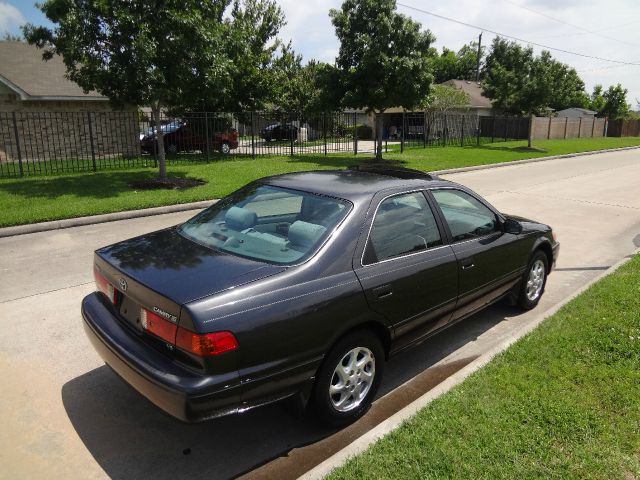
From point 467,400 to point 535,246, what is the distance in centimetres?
236

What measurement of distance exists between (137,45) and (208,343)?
1061 centimetres

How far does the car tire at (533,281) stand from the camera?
5.14m

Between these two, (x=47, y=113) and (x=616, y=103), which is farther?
(x=616, y=103)

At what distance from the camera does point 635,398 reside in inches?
133

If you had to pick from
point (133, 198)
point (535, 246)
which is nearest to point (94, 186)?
point (133, 198)

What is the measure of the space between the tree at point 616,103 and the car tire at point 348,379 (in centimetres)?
5949

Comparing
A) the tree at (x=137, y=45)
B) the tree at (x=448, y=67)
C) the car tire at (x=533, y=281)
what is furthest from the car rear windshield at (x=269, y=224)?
the tree at (x=448, y=67)

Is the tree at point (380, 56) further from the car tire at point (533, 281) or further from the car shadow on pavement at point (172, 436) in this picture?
the car shadow on pavement at point (172, 436)

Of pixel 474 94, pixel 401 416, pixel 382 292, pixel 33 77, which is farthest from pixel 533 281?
pixel 474 94

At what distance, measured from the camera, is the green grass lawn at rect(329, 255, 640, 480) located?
273 centimetres

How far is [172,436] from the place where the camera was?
10.5 feet

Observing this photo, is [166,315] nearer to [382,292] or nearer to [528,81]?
[382,292]

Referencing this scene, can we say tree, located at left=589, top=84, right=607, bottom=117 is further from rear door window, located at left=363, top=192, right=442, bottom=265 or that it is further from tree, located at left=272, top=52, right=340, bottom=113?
rear door window, located at left=363, top=192, right=442, bottom=265

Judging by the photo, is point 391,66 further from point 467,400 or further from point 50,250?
point 467,400
